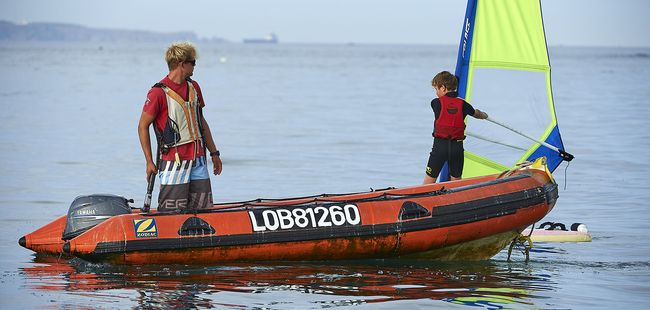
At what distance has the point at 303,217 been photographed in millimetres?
9234

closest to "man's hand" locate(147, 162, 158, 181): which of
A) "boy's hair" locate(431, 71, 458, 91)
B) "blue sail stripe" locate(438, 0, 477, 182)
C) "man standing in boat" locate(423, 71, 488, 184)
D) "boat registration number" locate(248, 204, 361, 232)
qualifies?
"boat registration number" locate(248, 204, 361, 232)

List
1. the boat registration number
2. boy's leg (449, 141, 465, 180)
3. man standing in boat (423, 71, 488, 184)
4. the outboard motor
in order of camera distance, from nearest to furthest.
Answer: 1. the boat registration number
2. the outboard motor
3. man standing in boat (423, 71, 488, 184)
4. boy's leg (449, 141, 465, 180)

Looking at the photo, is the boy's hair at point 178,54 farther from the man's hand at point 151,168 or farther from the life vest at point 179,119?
the man's hand at point 151,168

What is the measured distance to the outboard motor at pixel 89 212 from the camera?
9.41 metres

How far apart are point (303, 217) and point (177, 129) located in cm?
128

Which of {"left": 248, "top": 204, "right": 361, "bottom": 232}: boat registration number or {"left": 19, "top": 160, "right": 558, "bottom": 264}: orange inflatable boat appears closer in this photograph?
{"left": 19, "top": 160, "right": 558, "bottom": 264}: orange inflatable boat

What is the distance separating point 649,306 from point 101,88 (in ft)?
129

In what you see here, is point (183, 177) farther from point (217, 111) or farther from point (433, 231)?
point (217, 111)

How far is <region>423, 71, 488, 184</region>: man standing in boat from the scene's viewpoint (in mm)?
10211

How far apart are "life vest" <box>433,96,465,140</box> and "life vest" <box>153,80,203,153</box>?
2.47 meters

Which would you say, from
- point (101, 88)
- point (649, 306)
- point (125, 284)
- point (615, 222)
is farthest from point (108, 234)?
point (101, 88)

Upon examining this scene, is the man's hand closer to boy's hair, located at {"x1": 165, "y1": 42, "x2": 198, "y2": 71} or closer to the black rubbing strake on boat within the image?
the black rubbing strake on boat

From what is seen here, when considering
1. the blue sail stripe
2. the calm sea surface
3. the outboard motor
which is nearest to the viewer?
the calm sea surface

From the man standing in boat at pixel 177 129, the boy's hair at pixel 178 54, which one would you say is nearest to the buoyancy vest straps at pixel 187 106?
the man standing in boat at pixel 177 129
